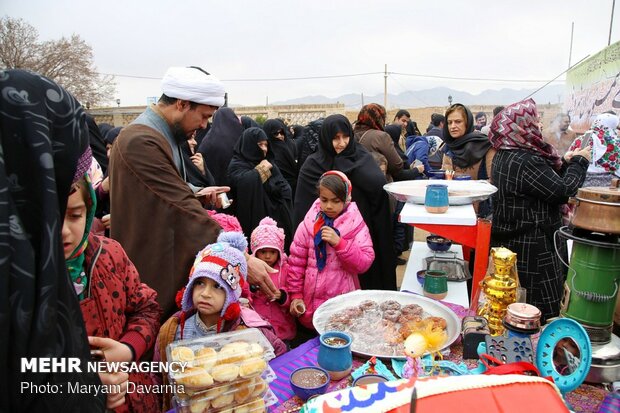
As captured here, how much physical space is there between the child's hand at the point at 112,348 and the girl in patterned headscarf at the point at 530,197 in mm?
2517

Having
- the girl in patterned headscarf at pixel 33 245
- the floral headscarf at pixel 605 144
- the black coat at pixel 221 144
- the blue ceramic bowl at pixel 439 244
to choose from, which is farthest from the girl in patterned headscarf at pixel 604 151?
the girl in patterned headscarf at pixel 33 245

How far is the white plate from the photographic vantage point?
2.17m

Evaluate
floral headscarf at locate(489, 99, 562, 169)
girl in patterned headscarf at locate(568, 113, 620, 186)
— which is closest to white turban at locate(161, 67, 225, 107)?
floral headscarf at locate(489, 99, 562, 169)

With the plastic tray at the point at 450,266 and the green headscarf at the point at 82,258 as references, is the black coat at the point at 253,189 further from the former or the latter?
the green headscarf at the point at 82,258

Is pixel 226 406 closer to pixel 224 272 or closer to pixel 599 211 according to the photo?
pixel 224 272

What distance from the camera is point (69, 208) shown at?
1137 millimetres

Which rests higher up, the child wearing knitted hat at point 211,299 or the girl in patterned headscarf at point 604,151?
the girl in patterned headscarf at point 604,151

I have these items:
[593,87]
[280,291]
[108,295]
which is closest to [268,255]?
[280,291]

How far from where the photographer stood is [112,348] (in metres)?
1.29

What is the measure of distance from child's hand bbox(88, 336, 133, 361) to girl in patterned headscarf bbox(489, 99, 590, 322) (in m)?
2.52

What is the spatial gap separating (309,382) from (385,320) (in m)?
0.57

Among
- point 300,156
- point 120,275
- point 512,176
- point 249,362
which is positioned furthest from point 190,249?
point 300,156

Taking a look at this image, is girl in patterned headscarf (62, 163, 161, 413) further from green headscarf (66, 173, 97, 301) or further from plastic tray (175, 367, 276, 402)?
plastic tray (175, 367, 276, 402)

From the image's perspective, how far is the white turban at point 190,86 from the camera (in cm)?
209
